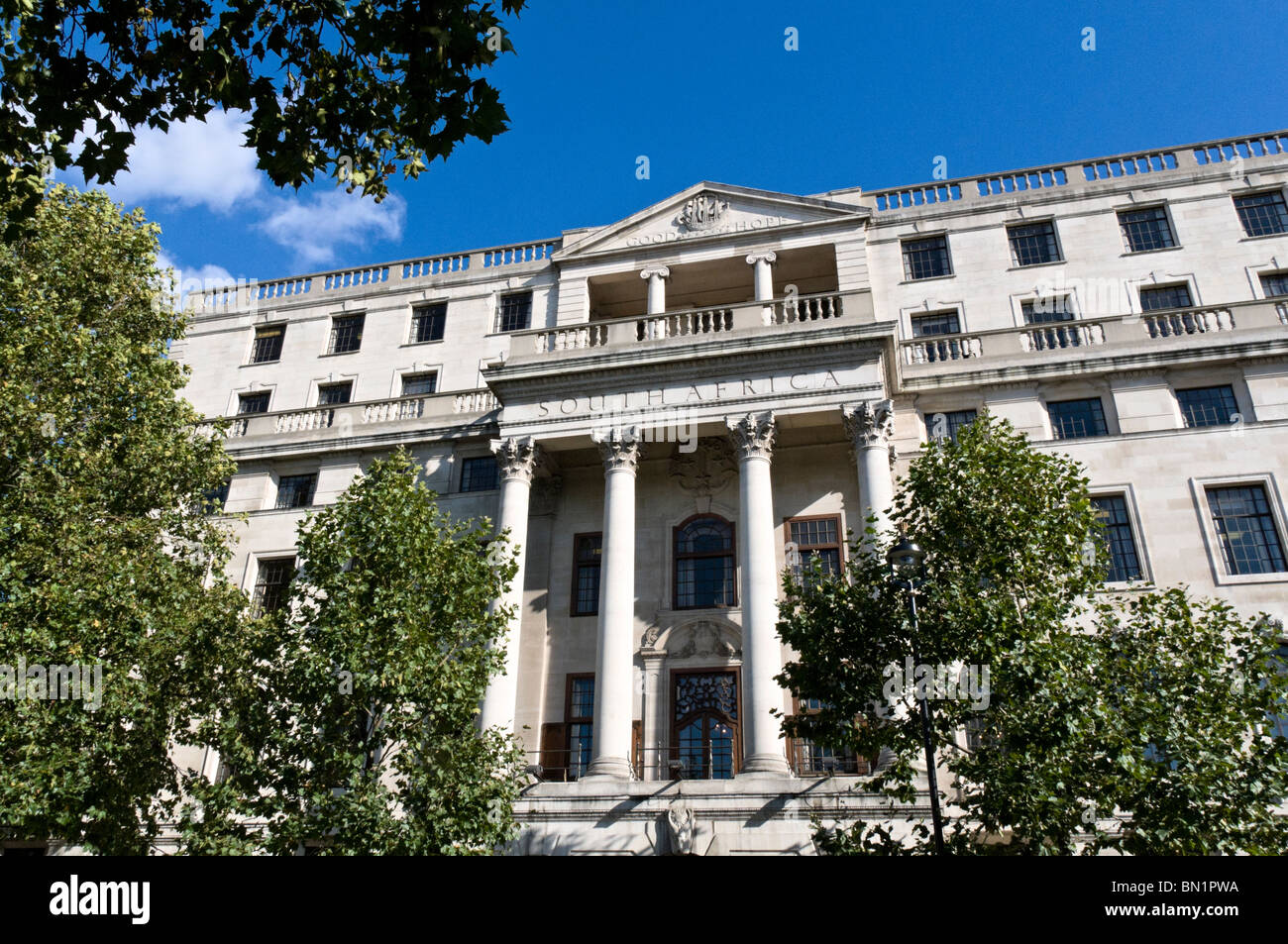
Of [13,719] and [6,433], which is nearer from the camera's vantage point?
[13,719]

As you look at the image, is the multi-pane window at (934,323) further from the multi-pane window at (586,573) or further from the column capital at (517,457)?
the column capital at (517,457)

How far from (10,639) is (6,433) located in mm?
5764

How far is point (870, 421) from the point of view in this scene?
83.8 feet

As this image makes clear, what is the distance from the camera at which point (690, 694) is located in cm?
2653

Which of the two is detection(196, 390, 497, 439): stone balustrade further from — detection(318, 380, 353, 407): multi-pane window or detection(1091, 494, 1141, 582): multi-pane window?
detection(1091, 494, 1141, 582): multi-pane window

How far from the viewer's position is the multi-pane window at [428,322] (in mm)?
37812

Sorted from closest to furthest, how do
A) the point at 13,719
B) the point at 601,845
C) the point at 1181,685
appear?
the point at 1181,685 < the point at 13,719 < the point at 601,845

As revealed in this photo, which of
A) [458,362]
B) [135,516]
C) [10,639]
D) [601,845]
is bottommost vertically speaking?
[601,845]

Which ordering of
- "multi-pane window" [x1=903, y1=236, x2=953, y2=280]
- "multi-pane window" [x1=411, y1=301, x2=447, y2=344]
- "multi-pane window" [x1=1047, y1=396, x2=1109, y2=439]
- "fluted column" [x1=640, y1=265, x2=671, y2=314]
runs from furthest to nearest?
"multi-pane window" [x1=411, y1=301, x2=447, y2=344] → "multi-pane window" [x1=903, y1=236, x2=953, y2=280] → "fluted column" [x1=640, y1=265, x2=671, y2=314] → "multi-pane window" [x1=1047, y1=396, x2=1109, y2=439]

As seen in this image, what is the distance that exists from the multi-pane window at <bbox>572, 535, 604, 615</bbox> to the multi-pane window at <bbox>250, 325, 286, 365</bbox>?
18447 millimetres

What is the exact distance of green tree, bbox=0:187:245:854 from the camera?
1939cm

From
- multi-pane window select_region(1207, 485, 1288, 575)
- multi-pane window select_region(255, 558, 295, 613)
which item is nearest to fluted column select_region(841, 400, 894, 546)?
multi-pane window select_region(1207, 485, 1288, 575)

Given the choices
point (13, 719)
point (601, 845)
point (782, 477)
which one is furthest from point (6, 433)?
point (782, 477)

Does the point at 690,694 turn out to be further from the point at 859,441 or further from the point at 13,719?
the point at 13,719
